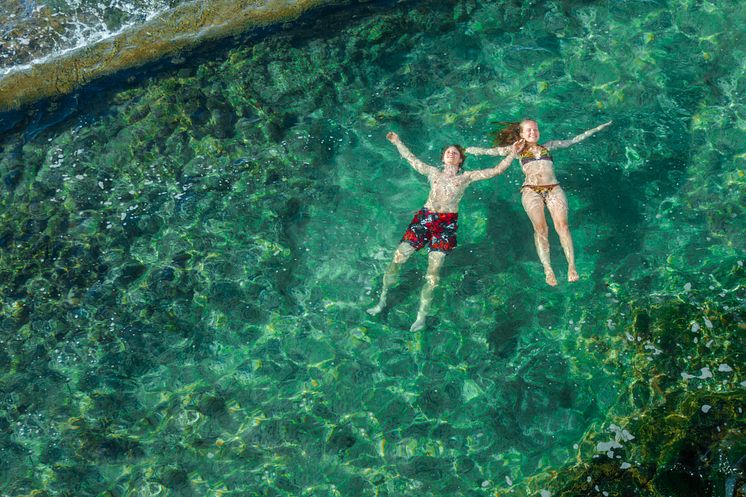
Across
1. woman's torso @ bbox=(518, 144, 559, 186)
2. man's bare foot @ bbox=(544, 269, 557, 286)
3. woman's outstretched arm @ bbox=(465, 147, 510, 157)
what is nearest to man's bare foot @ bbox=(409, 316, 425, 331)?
man's bare foot @ bbox=(544, 269, 557, 286)

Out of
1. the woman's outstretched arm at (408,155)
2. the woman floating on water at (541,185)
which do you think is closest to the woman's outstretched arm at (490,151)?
the woman floating on water at (541,185)

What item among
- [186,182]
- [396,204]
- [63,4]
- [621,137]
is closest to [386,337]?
[396,204]

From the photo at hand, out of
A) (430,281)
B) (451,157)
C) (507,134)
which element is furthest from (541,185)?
(430,281)

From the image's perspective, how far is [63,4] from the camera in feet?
34.5

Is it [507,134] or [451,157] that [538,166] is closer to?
[507,134]

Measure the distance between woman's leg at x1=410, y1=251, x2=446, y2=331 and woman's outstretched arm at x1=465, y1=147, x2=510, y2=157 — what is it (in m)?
1.80

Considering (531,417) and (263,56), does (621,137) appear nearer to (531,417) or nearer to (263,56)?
(531,417)

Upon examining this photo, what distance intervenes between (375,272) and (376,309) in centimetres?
58

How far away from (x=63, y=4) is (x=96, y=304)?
16.1 ft

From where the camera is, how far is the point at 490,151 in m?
9.56

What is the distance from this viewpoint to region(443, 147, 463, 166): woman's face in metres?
9.10

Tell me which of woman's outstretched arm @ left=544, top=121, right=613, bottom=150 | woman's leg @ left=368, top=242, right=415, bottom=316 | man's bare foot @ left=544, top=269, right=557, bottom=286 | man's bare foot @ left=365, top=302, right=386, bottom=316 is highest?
woman's outstretched arm @ left=544, top=121, right=613, bottom=150

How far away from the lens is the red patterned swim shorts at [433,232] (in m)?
8.70

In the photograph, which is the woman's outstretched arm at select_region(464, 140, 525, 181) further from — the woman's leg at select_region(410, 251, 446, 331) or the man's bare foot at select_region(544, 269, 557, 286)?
the man's bare foot at select_region(544, 269, 557, 286)
